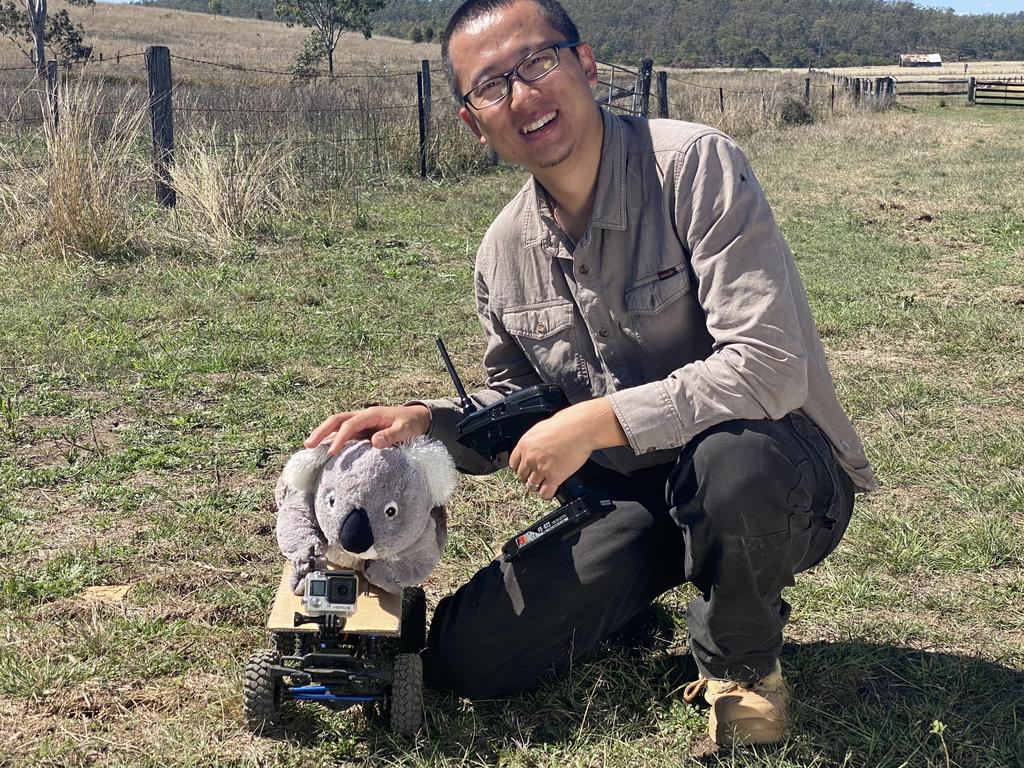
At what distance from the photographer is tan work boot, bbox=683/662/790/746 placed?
2.10m

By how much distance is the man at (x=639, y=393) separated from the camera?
2006mm

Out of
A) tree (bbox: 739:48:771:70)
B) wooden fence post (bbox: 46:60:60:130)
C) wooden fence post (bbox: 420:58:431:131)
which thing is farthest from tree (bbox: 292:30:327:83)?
tree (bbox: 739:48:771:70)

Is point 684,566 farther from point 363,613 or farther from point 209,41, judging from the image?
point 209,41

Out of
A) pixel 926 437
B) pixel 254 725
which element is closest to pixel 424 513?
pixel 254 725

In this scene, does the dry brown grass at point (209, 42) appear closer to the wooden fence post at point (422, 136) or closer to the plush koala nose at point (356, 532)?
the wooden fence post at point (422, 136)

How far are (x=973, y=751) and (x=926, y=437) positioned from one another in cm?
197

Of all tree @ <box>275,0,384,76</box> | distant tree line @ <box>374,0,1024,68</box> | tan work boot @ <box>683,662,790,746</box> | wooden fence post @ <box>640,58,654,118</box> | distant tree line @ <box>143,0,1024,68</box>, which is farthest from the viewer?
distant tree line @ <box>374,0,1024,68</box>

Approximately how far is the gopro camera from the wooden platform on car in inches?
1.2

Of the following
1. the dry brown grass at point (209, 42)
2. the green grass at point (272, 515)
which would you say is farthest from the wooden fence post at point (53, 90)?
the dry brown grass at point (209, 42)

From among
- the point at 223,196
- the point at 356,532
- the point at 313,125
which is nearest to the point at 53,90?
the point at 223,196

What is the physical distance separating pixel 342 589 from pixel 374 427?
0.37 m

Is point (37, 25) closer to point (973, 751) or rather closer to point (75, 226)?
point (75, 226)

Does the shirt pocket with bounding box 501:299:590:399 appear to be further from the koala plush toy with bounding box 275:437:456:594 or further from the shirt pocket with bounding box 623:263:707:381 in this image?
the koala plush toy with bounding box 275:437:456:594

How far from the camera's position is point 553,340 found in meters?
2.40
